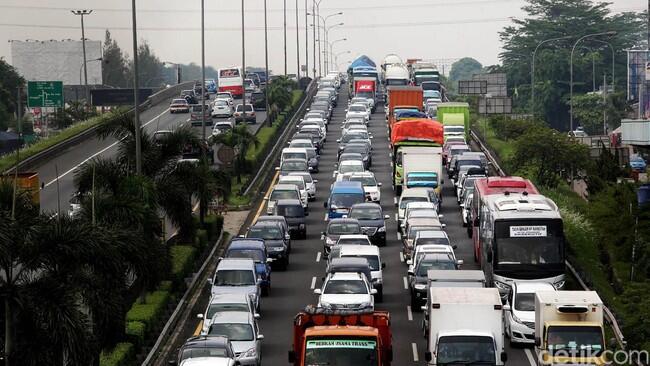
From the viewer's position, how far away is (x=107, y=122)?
5091 centimetres

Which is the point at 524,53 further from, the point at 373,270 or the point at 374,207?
the point at 373,270

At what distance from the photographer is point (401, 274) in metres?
52.5

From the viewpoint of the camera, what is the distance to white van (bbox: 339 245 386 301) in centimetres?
4747

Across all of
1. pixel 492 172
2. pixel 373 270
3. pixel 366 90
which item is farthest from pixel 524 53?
pixel 373 270

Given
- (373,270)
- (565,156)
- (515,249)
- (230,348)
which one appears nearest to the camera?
(230,348)

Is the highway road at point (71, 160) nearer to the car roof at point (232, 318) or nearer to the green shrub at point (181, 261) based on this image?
the green shrub at point (181, 261)

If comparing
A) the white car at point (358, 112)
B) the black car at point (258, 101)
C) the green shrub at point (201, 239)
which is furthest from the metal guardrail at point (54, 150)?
the black car at point (258, 101)

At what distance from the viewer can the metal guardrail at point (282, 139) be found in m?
76.2

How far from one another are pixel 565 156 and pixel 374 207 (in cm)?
1979

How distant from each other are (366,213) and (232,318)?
2148 cm

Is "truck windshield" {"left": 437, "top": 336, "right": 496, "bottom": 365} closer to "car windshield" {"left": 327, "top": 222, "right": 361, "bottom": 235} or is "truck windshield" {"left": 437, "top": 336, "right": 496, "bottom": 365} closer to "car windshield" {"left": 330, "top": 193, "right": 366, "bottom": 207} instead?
"car windshield" {"left": 327, "top": 222, "right": 361, "bottom": 235}

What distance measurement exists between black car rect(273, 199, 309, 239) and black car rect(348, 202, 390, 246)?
214cm

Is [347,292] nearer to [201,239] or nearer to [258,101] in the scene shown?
[201,239]

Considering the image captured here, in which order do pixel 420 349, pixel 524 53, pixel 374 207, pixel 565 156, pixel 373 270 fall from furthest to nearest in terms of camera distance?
pixel 524 53, pixel 565 156, pixel 374 207, pixel 373 270, pixel 420 349
